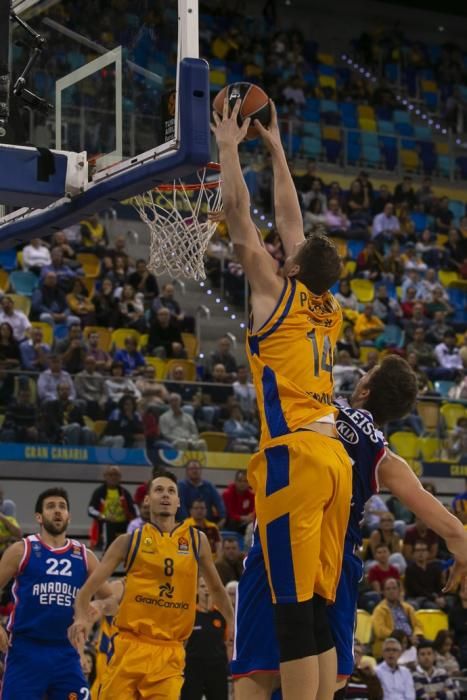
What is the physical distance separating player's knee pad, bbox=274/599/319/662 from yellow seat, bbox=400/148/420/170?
21.5 metres

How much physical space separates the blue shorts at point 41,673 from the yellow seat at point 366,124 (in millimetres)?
19130

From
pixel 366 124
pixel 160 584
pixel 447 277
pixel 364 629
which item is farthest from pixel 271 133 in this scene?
pixel 366 124

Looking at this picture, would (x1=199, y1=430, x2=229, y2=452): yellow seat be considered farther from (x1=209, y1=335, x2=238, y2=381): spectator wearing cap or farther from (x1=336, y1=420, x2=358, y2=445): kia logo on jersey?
(x1=336, y1=420, x2=358, y2=445): kia logo on jersey

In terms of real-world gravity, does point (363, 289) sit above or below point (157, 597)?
above

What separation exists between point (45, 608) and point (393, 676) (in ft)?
15.6

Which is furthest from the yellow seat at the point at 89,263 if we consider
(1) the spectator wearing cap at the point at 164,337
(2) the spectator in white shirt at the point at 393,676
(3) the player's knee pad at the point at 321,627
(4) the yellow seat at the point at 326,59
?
(3) the player's knee pad at the point at 321,627

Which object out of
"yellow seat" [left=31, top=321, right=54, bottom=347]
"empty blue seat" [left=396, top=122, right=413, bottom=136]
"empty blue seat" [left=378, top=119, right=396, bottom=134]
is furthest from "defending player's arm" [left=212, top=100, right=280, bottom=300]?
"empty blue seat" [left=396, top=122, right=413, bottom=136]

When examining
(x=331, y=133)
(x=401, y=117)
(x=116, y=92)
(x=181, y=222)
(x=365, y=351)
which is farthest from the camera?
(x=401, y=117)

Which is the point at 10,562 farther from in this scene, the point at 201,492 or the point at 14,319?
the point at 14,319

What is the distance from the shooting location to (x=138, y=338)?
16.9 meters

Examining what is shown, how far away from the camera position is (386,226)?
23.1 m

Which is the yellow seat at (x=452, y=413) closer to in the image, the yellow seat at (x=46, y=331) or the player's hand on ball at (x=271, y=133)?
the yellow seat at (x=46, y=331)

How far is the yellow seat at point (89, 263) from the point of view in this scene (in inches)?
701

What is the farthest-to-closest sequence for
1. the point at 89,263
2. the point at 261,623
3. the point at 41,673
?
the point at 89,263 → the point at 41,673 → the point at 261,623
